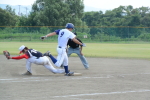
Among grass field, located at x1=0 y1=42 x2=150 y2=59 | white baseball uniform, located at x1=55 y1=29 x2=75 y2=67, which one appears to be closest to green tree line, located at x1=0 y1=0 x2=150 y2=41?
grass field, located at x1=0 y1=42 x2=150 y2=59

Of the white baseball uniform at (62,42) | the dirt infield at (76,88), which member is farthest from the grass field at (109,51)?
the dirt infield at (76,88)

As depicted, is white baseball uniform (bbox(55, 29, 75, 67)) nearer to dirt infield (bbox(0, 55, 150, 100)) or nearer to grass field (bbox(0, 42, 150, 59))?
dirt infield (bbox(0, 55, 150, 100))

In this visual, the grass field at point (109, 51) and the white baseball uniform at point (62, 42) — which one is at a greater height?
the white baseball uniform at point (62, 42)

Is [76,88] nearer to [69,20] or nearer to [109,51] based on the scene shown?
[109,51]

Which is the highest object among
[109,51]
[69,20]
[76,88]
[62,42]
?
[69,20]

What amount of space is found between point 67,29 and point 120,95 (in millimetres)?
4065

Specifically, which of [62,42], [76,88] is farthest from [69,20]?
[76,88]

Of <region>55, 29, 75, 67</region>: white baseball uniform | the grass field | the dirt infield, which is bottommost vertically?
the grass field

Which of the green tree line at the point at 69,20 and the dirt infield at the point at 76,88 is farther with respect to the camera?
the green tree line at the point at 69,20

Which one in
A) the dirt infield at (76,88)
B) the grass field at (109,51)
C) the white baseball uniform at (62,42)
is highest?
the white baseball uniform at (62,42)

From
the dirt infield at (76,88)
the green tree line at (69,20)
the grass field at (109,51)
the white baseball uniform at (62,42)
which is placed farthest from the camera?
the green tree line at (69,20)

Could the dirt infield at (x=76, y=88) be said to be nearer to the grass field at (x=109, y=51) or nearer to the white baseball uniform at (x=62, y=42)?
the white baseball uniform at (x=62, y=42)

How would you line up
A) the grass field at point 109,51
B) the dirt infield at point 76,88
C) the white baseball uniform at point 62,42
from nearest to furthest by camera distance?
the dirt infield at point 76,88, the white baseball uniform at point 62,42, the grass field at point 109,51

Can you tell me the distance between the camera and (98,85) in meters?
8.80
